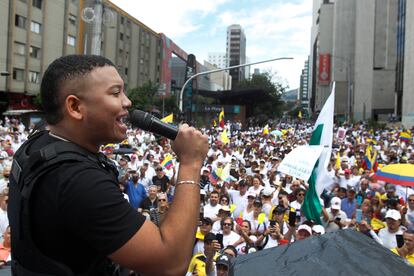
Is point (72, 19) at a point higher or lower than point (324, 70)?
lower

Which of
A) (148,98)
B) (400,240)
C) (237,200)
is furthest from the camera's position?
(148,98)

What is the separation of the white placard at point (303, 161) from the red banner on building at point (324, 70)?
264 feet

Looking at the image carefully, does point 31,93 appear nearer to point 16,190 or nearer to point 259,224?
point 259,224

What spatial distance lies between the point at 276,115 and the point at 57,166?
6864 cm

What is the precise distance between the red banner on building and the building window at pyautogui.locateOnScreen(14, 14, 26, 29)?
59457mm

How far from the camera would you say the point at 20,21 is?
121 feet

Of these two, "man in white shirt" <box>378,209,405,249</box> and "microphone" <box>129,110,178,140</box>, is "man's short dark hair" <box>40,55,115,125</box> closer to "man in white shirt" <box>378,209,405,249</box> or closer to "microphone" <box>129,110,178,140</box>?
"microphone" <box>129,110,178,140</box>

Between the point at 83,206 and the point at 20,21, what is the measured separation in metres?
40.1

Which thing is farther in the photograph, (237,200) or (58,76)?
(237,200)

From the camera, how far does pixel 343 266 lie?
1.75 metres

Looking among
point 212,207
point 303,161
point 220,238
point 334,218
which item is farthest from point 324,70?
point 220,238

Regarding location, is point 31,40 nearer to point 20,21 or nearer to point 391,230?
point 20,21

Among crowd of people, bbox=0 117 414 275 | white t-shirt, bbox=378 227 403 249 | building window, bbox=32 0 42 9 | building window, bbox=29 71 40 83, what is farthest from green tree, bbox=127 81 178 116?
white t-shirt, bbox=378 227 403 249

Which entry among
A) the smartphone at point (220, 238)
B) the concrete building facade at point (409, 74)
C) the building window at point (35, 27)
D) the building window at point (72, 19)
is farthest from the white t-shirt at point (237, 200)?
the building window at point (72, 19)
